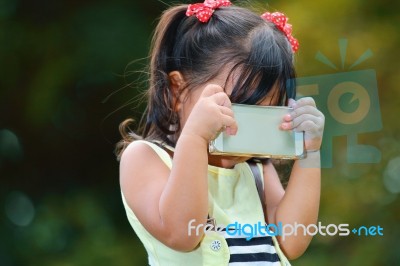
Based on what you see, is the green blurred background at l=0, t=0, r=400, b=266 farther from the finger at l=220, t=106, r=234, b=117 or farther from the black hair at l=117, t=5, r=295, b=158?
the finger at l=220, t=106, r=234, b=117

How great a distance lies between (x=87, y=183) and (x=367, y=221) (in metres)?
0.53

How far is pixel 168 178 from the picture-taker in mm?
771

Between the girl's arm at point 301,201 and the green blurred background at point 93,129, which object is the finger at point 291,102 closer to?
the girl's arm at point 301,201

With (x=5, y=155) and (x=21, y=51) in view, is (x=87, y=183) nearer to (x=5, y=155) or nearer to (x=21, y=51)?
(x=5, y=155)

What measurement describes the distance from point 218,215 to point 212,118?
11cm

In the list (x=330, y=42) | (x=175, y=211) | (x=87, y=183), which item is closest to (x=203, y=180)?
(x=175, y=211)

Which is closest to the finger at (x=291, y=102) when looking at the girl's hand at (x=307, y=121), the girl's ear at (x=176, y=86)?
the girl's hand at (x=307, y=121)

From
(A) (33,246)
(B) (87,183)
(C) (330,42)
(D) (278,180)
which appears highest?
(C) (330,42)

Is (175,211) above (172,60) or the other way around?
the other way around

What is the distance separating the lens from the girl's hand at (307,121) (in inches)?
30.6

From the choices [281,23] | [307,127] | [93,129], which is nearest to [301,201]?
[307,127]

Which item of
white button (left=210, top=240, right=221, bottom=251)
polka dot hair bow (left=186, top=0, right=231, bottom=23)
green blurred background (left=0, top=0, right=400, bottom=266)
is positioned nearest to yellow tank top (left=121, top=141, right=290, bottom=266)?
white button (left=210, top=240, right=221, bottom=251)

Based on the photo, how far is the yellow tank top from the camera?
76 cm

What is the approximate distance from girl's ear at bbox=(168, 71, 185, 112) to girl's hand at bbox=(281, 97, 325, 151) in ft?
0.39
